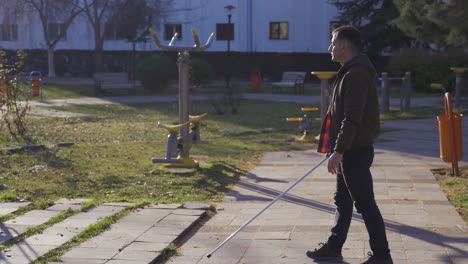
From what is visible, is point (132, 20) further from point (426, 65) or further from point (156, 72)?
point (426, 65)

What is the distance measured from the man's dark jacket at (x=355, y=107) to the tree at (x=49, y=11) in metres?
37.2

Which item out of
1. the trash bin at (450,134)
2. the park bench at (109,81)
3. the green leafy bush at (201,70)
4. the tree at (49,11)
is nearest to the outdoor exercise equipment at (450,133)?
the trash bin at (450,134)

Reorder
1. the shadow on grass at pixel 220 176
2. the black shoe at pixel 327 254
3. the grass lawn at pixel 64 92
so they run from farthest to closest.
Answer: the grass lawn at pixel 64 92 → the shadow on grass at pixel 220 176 → the black shoe at pixel 327 254

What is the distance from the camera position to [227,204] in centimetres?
883

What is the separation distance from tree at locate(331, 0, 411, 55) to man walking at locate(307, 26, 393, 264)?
3272cm

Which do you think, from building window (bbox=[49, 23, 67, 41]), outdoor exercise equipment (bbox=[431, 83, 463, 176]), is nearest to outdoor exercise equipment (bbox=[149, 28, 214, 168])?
outdoor exercise equipment (bbox=[431, 83, 463, 176])

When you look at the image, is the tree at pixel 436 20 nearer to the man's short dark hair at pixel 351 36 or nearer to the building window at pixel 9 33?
the man's short dark hair at pixel 351 36

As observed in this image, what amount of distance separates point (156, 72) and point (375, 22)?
12.4 metres

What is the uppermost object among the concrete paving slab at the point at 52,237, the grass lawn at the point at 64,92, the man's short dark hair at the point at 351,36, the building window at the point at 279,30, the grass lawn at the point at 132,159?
the building window at the point at 279,30

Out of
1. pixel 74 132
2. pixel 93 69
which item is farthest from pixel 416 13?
pixel 93 69

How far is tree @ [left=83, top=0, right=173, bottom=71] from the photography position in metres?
40.5

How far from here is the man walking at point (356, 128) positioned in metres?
5.77

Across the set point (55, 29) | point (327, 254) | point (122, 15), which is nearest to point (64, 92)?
point (122, 15)

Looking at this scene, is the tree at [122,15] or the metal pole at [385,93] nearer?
the metal pole at [385,93]
